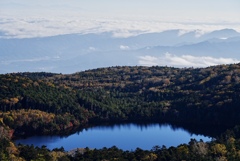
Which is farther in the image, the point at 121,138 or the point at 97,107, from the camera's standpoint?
the point at 97,107

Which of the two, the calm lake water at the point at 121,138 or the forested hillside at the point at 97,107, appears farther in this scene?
the forested hillside at the point at 97,107

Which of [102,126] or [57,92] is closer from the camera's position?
[102,126]

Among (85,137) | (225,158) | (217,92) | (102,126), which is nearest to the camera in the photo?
(225,158)

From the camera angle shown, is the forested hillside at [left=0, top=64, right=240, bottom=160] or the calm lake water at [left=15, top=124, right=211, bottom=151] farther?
the forested hillside at [left=0, top=64, right=240, bottom=160]

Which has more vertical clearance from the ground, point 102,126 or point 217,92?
point 217,92

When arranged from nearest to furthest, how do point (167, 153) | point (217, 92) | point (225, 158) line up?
point (225, 158) → point (167, 153) → point (217, 92)

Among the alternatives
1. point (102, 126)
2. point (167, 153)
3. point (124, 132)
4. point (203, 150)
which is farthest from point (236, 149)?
point (102, 126)

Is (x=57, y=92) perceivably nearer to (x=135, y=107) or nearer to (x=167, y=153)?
(x=135, y=107)

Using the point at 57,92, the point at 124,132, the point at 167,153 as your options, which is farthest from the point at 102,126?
the point at 167,153
